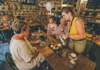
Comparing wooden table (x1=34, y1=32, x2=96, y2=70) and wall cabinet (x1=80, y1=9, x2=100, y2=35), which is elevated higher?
Answer: wall cabinet (x1=80, y1=9, x2=100, y2=35)

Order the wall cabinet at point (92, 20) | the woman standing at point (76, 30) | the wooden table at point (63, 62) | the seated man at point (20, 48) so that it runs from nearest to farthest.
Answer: the wooden table at point (63, 62)
the seated man at point (20, 48)
the woman standing at point (76, 30)
the wall cabinet at point (92, 20)

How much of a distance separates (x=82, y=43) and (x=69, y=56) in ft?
1.66

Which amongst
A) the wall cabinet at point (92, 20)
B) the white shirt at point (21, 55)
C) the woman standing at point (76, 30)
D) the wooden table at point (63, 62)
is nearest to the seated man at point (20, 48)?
the white shirt at point (21, 55)

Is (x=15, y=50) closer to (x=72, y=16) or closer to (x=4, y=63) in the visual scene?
(x=72, y=16)

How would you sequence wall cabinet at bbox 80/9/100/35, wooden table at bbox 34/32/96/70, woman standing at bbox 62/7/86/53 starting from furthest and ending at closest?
wall cabinet at bbox 80/9/100/35 < woman standing at bbox 62/7/86/53 < wooden table at bbox 34/32/96/70

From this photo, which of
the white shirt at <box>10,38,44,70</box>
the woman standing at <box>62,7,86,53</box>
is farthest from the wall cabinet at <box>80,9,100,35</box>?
the white shirt at <box>10,38,44,70</box>

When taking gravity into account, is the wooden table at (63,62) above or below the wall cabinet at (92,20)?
below

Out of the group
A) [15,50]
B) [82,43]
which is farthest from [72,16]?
[15,50]

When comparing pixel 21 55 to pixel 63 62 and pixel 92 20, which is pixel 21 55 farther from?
pixel 92 20

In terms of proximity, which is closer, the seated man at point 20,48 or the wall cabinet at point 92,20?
the seated man at point 20,48

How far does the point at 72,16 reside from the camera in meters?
1.87

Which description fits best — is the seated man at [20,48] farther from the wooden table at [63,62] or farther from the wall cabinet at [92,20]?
the wall cabinet at [92,20]

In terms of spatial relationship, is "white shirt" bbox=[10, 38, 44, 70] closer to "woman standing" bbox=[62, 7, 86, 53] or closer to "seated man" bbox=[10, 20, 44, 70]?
"seated man" bbox=[10, 20, 44, 70]

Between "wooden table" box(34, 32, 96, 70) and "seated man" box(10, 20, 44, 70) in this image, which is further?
"seated man" box(10, 20, 44, 70)
